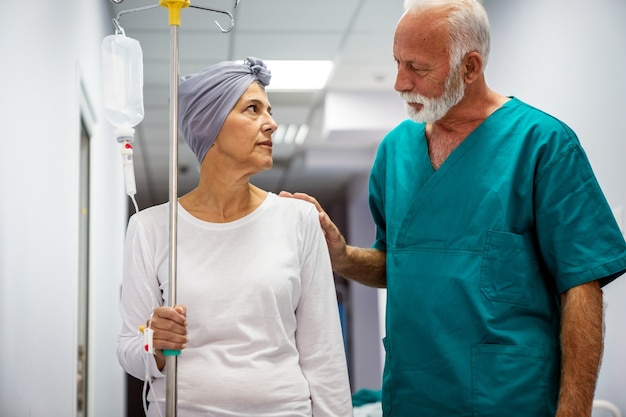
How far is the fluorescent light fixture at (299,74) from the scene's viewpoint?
5.62 meters

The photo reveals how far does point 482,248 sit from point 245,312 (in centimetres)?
54

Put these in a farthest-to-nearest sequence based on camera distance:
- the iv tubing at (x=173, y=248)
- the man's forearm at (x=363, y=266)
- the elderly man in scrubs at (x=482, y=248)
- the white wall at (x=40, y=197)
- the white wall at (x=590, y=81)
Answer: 1. the white wall at (x=590, y=81)
2. the man's forearm at (x=363, y=266)
3. the white wall at (x=40, y=197)
4. the elderly man in scrubs at (x=482, y=248)
5. the iv tubing at (x=173, y=248)

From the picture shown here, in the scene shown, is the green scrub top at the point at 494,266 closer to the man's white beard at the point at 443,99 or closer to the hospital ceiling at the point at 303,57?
the man's white beard at the point at 443,99

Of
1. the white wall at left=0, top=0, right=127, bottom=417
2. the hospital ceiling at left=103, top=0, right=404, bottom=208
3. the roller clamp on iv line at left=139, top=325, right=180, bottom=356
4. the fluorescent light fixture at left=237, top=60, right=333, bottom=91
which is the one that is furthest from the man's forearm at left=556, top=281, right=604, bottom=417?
the fluorescent light fixture at left=237, top=60, right=333, bottom=91

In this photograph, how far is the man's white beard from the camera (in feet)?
6.48

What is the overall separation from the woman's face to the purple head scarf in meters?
0.02

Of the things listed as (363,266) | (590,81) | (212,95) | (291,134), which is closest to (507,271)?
(363,266)

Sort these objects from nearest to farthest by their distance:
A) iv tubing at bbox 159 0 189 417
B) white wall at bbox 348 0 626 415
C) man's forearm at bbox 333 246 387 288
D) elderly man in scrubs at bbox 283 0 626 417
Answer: iv tubing at bbox 159 0 189 417 → elderly man in scrubs at bbox 283 0 626 417 → man's forearm at bbox 333 246 387 288 → white wall at bbox 348 0 626 415

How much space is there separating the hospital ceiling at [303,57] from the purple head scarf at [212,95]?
130 cm

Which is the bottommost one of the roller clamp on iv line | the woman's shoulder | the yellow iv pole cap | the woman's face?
the roller clamp on iv line

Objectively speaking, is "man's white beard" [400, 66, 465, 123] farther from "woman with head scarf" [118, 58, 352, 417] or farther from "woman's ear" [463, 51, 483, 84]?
"woman with head scarf" [118, 58, 352, 417]

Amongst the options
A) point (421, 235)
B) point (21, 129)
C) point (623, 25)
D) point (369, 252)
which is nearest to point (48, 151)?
point (21, 129)

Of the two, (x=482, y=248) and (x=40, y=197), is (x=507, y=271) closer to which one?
(x=482, y=248)

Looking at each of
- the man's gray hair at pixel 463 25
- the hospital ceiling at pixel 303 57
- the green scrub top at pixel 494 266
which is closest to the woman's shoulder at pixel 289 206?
the green scrub top at pixel 494 266
